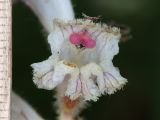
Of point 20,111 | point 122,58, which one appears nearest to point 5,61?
point 20,111

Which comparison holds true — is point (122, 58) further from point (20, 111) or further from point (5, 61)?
point (5, 61)

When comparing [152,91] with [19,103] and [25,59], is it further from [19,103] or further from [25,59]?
[19,103]

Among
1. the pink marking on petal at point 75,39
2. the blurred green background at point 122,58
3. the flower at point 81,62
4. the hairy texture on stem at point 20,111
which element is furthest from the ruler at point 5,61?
the blurred green background at point 122,58

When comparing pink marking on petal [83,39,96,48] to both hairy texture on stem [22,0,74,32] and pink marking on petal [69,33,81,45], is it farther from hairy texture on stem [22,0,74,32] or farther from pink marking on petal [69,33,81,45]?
hairy texture on stem [22,0,74,32]

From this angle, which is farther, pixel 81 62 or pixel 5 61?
pixel 81 62

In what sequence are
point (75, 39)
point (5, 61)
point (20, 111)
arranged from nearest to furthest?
1. point (5, 61)
2. point (75, 39)
3. point (20, 111)

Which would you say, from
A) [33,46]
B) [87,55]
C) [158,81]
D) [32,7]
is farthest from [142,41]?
[87,55]
